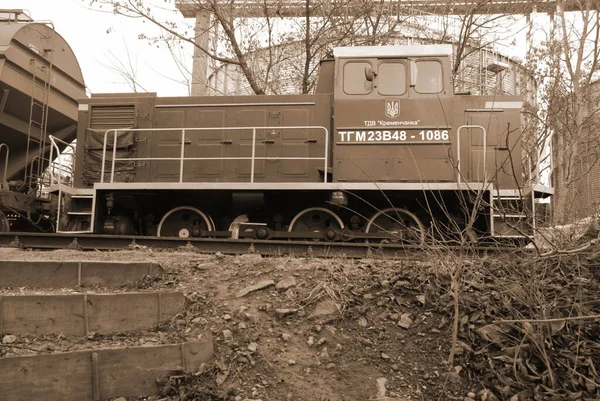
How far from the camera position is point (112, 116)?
972 cm

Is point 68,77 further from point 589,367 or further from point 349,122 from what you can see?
point 589,367

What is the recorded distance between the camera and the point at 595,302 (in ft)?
14.0

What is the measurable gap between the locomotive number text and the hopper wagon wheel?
1.26m

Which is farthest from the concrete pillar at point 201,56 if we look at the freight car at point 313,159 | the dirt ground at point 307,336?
the dirt ground at point 307,336

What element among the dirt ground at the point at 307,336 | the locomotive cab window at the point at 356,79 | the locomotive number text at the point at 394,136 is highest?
the locomotive cab window at the point at 356,79

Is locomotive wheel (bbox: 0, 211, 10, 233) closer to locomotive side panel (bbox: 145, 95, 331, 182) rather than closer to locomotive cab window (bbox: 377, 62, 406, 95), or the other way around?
locomotive side panel (bbox: 145, 95, 331, 182)

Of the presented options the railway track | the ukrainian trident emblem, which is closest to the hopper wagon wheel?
the railway track

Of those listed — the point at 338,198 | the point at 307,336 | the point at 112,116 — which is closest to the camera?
the point at 307,336

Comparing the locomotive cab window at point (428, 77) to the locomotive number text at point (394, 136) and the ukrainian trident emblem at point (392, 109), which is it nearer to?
the ukrainian trident emblem at point (392, 109)

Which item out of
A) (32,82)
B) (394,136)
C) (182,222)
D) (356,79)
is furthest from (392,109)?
(32,82)

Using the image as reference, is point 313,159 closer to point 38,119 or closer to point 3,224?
point 3,224

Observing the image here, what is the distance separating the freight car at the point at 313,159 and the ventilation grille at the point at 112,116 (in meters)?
0.13

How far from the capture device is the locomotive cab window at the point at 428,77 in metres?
8.52

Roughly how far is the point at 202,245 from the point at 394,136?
356 centimetres
